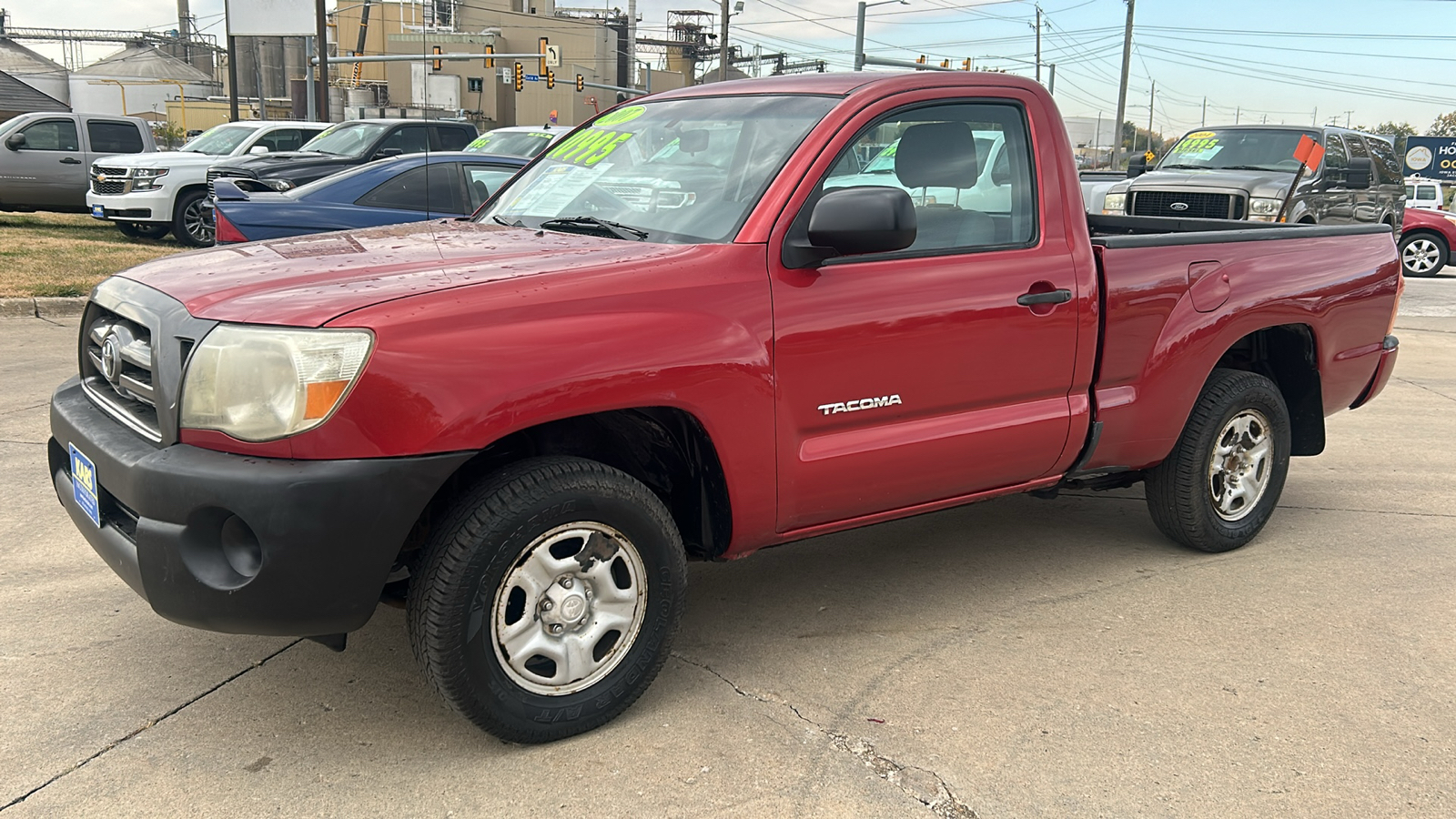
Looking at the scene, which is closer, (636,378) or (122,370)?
(636,378)

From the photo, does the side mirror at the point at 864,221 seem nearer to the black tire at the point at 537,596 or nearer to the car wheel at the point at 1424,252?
the black tire at the point at 537,596

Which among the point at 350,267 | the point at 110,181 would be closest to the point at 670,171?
the point at 350,267

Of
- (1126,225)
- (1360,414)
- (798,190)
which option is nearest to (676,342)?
(798,190)

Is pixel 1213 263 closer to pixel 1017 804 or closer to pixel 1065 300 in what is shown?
pixel 1065 300

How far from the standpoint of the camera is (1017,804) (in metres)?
2.87

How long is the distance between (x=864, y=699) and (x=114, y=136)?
18.3 metres

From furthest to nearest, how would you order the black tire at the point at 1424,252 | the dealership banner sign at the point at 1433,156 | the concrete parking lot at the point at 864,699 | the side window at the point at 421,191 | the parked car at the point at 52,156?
the dealership banner sign at the point at 1433,156 < the black tire at the point at 1424,252 < the parked car at the point at 52,156 < the side window at the point at 421,191 < the concrete parking lot at the point at 864,699

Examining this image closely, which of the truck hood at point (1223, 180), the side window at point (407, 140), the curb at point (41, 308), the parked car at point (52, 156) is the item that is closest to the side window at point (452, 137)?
the side window at point (407, 140)

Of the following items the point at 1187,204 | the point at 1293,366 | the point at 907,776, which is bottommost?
the point at 907,776

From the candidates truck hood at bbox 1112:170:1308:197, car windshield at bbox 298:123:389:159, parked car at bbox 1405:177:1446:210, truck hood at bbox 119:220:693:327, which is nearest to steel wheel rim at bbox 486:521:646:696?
truck hood at bbox 119:220:693:327

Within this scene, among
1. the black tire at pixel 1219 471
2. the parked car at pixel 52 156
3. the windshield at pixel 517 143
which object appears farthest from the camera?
the parked car at pixel 52 156

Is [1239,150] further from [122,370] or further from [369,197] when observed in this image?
[122,370]

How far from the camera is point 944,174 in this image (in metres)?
3.87

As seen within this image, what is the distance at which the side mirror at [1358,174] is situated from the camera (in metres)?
Result: 13.5
